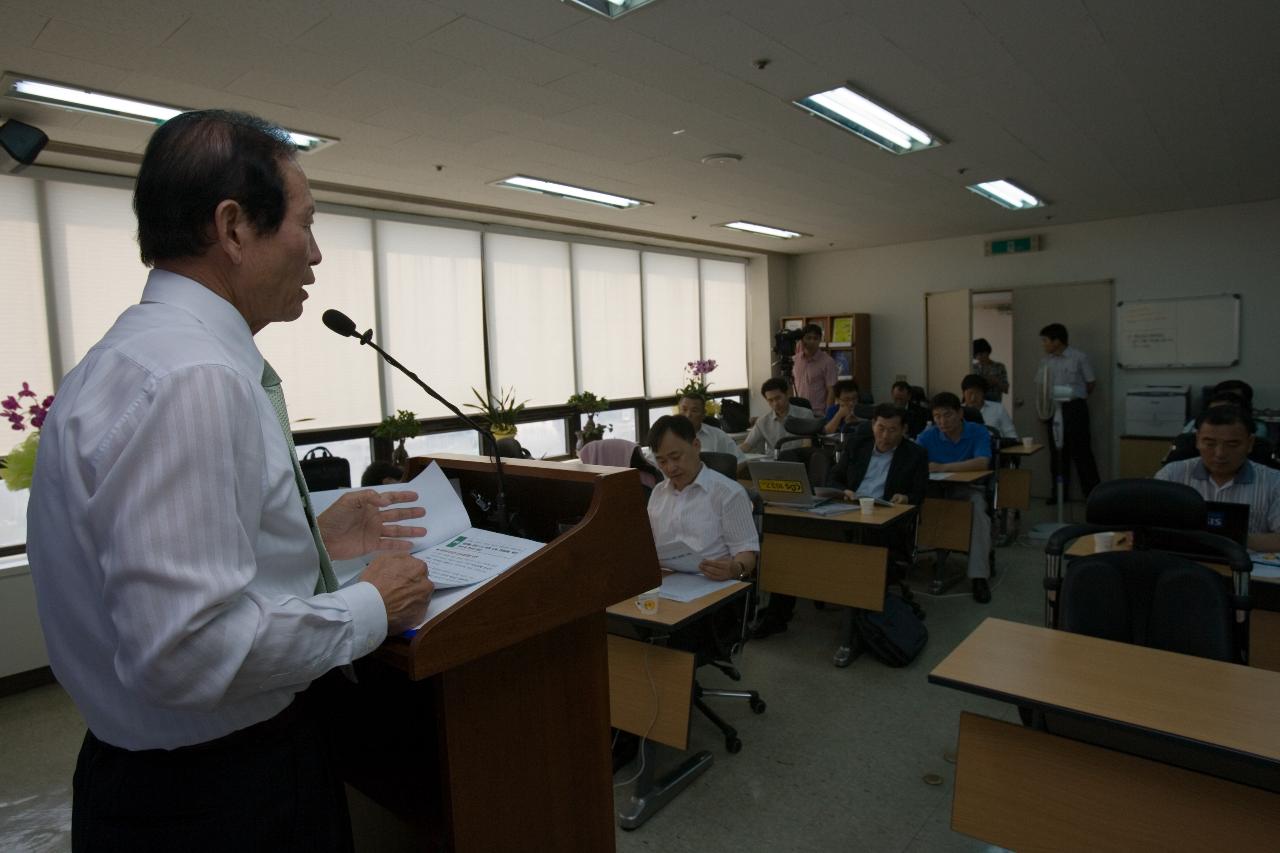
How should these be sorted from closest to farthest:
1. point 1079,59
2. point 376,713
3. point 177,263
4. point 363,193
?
1. point 177,263
2. point 376,713
3. point 1079,59
4. point 363,193

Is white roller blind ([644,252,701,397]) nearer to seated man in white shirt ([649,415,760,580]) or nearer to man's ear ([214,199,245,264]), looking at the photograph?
seated man in white shirt ([649,415,760,580])

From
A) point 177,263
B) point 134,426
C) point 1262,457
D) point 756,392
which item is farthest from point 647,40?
point 756,392

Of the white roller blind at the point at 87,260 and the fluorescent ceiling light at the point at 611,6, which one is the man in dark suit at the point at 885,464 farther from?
the white roller blind at the point at 87,260

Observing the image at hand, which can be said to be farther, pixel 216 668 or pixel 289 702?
pixel 289 702

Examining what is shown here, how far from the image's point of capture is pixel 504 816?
1.07 meters

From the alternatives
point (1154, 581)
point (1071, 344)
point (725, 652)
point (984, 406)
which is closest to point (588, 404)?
point (984, 406)

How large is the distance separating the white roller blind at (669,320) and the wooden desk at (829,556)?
423 centimetres

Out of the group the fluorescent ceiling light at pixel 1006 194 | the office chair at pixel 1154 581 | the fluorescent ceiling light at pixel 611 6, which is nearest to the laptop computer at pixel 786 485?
the office chair at pixel 1154 581

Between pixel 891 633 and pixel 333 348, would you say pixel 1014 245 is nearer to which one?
pixel 891 633

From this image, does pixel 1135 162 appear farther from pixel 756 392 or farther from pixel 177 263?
pixel 177 263

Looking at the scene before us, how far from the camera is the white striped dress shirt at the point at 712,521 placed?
309 centimetres

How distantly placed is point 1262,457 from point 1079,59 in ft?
7.12

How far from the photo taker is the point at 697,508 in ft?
10.3

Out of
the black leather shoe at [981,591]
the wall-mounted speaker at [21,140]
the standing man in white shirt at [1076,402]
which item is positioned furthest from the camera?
→ the standing man in white shirt at [1076,402]
